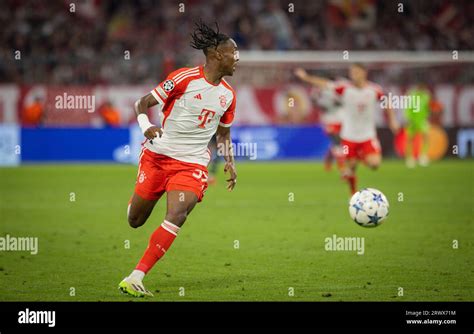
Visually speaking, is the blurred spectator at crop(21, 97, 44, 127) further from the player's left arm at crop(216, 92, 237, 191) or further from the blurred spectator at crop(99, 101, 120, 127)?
the player's left arm at crop(216, 92, 237, 191)

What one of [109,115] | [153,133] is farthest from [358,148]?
[109,115]

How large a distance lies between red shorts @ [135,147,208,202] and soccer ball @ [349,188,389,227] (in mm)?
2907

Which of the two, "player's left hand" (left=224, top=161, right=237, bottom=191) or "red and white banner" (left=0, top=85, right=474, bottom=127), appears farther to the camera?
"red and white banner" (left=0, top=85, right=474, bottom=127)

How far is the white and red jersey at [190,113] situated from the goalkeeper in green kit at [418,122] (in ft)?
56.3

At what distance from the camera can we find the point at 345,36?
33719mm

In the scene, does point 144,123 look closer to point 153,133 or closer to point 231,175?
point 153,133

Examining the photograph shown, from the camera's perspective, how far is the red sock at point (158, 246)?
8.41 m

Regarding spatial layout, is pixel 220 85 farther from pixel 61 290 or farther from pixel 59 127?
pixel 59 127

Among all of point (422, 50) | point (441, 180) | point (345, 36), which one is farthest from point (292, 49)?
point (441, 180)

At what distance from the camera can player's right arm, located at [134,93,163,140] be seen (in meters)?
8.16

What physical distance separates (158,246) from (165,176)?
846 millimetres

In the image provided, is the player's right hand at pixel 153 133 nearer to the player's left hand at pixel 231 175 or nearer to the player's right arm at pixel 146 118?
the player's right arm at pixel 146 118

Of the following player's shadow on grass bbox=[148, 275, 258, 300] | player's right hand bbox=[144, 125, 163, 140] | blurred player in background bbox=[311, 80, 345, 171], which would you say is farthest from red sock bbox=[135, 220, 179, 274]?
blurred player in background bbox=[311, 80, 345, 171]

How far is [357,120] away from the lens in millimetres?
17281
